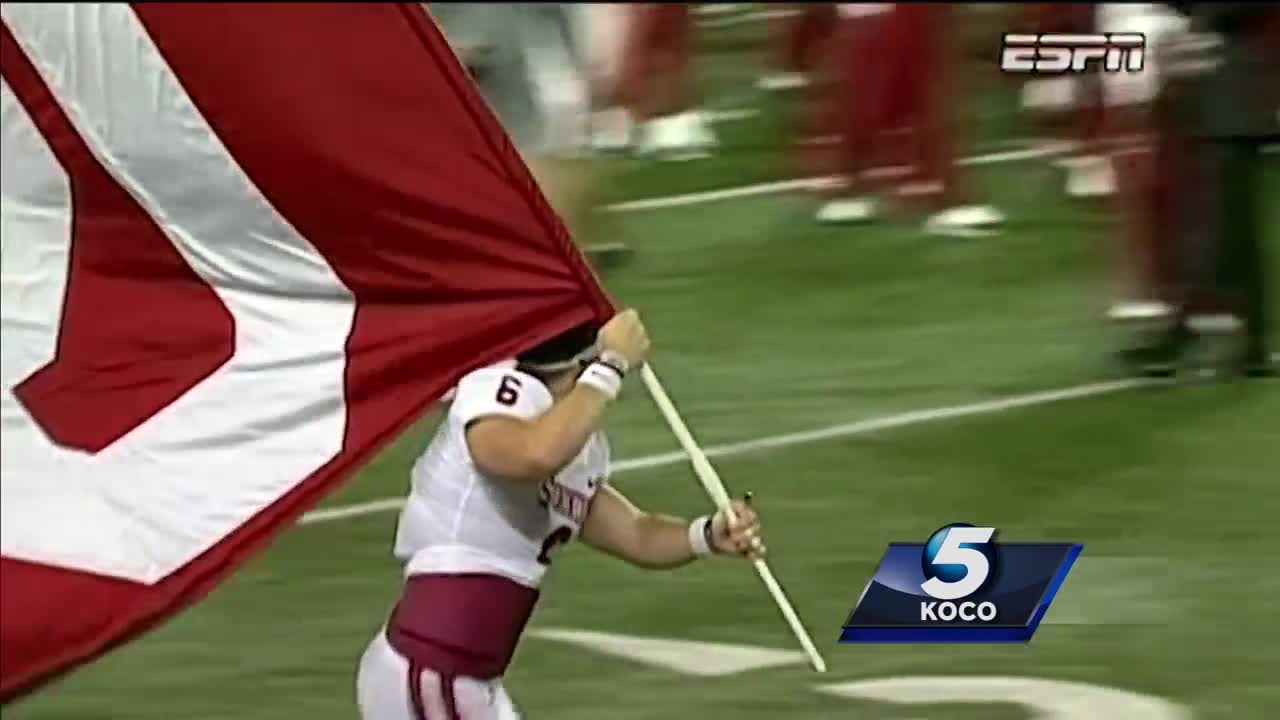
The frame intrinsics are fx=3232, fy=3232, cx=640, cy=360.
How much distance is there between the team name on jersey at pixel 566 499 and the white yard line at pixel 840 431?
2.86 m

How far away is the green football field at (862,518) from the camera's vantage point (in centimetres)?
623

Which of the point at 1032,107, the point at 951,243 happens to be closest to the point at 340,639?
the point at 951,243

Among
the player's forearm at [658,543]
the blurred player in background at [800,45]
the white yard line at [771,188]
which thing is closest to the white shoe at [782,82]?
the blurred player in background at [800,45]

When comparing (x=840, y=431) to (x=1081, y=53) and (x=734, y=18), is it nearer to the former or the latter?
(x=1081, y=53)

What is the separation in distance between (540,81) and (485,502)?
471 cm

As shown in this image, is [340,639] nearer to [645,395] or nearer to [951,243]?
[645,395]

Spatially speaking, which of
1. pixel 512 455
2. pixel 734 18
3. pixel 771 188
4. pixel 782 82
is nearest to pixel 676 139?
pixel 771 188

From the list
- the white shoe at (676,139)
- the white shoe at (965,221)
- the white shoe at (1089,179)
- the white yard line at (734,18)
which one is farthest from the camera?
the white yard line at (734,18)

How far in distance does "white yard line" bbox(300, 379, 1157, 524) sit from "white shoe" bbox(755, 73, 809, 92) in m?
5.11

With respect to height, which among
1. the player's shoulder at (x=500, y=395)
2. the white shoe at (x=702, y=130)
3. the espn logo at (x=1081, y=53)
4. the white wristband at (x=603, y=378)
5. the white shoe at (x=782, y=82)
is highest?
the white wristband at (x=603, y=378)

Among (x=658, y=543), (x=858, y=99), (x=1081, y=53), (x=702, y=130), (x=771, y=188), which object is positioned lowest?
(x=702, y=130)

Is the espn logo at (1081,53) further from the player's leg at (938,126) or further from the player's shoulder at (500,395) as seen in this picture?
the player's shoulder at (500,395)

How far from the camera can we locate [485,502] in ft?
15.7

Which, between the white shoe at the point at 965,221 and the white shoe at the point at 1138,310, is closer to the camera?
the white shoe at the point at 1138,310
